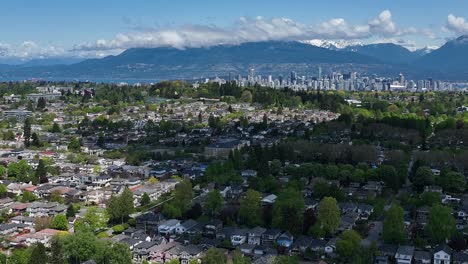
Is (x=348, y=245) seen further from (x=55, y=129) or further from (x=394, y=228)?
(x=55, y=129)

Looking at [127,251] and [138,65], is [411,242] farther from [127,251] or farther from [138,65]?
[138,65]

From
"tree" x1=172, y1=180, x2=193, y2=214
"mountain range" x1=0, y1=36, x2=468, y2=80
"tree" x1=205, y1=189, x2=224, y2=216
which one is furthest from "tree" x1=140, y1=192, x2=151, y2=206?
"mountain range" x1=0, y1=36, x2=468, y2=80

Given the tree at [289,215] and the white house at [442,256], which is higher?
the tree at [289,215]

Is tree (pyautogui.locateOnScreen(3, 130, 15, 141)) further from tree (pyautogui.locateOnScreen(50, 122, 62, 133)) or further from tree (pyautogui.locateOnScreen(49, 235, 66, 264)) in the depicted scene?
tree (pyautogui.locateOnScreen(49, 235, 66, 264))

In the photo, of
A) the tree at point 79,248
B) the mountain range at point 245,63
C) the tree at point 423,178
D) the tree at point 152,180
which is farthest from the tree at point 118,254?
the mountain range at point 245,63

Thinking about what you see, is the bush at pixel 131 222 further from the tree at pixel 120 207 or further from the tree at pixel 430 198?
the tree at pixel 430 198

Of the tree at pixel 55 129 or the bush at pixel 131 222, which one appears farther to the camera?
the tree at pixel 55 129

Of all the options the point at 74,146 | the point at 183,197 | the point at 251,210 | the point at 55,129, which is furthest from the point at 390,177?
the point at 55,129
